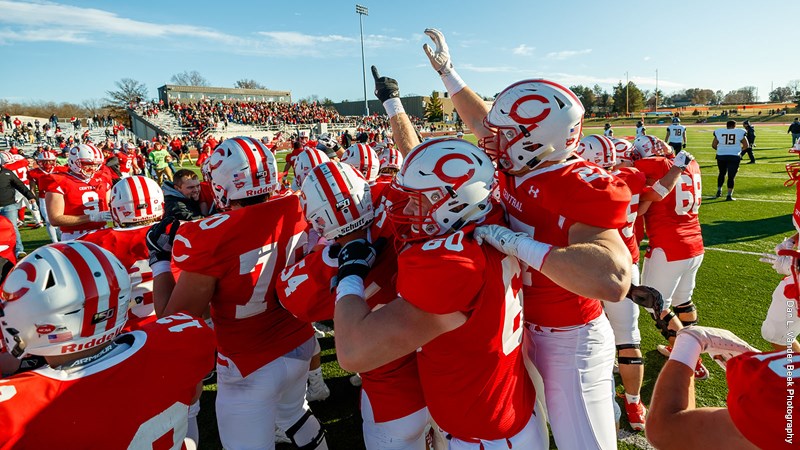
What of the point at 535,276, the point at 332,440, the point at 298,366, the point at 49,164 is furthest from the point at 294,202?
the point at 49,164

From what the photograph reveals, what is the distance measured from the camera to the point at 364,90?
44.7m

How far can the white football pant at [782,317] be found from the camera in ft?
11.5

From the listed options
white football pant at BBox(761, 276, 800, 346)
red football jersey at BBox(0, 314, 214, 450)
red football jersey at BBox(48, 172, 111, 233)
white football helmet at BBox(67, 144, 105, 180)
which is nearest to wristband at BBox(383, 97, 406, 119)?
red football jersey at BBox(0, 314, 214, 450)

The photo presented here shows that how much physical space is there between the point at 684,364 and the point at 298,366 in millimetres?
2127

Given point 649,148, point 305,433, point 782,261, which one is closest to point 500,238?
point 305,433

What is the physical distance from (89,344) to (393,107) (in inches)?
108

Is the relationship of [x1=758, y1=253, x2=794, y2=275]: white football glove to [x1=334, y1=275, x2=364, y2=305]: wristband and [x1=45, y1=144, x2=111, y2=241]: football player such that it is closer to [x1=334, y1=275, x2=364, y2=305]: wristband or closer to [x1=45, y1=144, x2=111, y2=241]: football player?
[x1=334, y1=275, x2=364, y2=305]: wristband

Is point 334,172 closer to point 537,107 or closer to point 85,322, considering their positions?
point 537,107

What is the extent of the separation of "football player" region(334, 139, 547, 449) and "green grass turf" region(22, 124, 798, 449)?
6.66 feet

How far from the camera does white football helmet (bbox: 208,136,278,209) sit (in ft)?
9.22

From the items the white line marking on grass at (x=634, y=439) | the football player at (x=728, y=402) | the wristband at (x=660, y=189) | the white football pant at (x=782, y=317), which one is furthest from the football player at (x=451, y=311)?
the wristband at (x=660, y=189)

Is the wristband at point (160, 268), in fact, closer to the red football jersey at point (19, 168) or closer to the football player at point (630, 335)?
the football player at point (630, 335)

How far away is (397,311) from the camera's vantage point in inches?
68.2

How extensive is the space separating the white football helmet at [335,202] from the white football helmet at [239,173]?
22.0 inches
